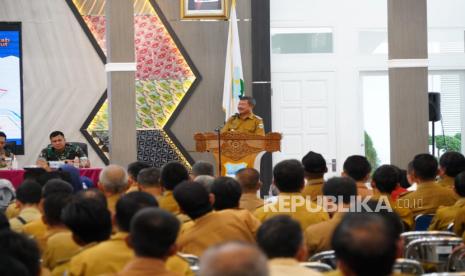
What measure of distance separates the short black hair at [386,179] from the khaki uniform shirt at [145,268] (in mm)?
3427

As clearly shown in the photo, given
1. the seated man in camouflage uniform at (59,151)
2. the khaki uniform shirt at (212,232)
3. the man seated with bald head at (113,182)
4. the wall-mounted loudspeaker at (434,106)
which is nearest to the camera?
the khaki uniform shirt at (212,232)

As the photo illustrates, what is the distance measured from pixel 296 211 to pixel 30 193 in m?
1.77

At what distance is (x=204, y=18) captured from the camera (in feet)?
44.7

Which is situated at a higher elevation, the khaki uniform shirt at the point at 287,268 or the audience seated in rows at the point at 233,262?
the audience seated in rows at the point at 233,262

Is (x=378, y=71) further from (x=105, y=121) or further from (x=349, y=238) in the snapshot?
(x=349, y=238)

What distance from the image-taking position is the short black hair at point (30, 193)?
6.04 meters

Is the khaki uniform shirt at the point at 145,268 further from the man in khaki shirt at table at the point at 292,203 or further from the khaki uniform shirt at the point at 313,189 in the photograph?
the khaki uniform shirt at the point at 313,189

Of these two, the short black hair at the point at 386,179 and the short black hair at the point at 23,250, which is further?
the short black hair at the point at 386,179

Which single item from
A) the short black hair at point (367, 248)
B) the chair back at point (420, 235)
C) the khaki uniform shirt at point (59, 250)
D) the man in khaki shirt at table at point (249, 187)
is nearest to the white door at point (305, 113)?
the man in khaki shirt at table at point (249, 187)

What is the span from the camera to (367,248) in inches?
110

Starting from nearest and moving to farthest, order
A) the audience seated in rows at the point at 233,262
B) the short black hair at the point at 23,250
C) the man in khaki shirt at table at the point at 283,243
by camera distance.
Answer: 1. the audience seated in rows at the point at 233,262
2. the short black hair at the point at 23,250
3. the man in khaki shirt at table at the point at 283,243

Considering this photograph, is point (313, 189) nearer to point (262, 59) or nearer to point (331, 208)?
point (331, 208)

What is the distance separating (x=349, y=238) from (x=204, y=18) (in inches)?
434

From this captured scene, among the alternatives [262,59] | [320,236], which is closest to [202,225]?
[320,236]
